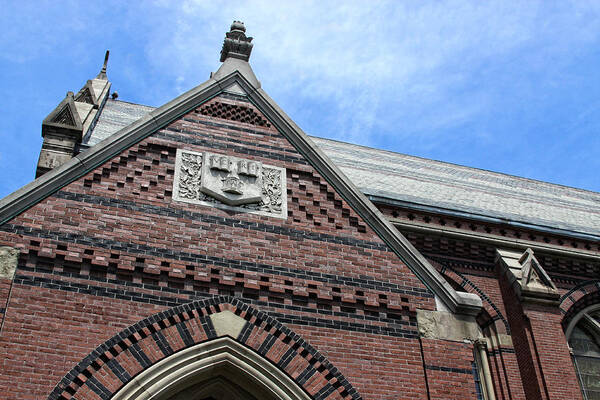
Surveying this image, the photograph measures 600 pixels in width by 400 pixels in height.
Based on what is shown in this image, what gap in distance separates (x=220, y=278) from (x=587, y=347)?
353 inches

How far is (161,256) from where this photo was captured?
810 cm

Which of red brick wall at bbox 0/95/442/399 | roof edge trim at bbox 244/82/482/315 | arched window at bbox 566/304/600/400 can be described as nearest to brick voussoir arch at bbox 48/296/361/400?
red brick wall at bbox 0/95/442/399

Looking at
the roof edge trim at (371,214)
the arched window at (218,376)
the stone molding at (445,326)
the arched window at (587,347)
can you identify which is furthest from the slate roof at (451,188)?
the arched window at (218,376)

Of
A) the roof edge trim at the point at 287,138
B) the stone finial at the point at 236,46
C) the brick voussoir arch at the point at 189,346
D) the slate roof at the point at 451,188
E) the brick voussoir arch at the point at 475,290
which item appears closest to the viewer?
the brick voussoir arch at the point at 189,346

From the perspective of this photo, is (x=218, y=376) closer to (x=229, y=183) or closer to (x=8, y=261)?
(x=229, y=183)

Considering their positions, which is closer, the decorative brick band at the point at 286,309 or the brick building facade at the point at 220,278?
the brick building facade at the point at 220,278

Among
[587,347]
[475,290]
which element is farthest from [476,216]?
[587,347]

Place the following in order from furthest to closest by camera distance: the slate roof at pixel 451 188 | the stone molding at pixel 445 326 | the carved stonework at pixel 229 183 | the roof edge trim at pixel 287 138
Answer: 1. the slate roof at pixel 451 188
2. the carved stonework at pixel 229 183
3. the stone molding at pixel 445 326
4. the roof edge trim at pixel 287 138

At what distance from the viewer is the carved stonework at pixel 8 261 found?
737 cm

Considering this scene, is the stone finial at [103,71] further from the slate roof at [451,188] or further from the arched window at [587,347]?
the arched window at [587,347]

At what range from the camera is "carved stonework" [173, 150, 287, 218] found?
29.1 ft

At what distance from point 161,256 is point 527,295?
7.75 meters

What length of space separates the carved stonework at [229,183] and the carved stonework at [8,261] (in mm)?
2192

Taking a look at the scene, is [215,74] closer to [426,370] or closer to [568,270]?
[426,370]
